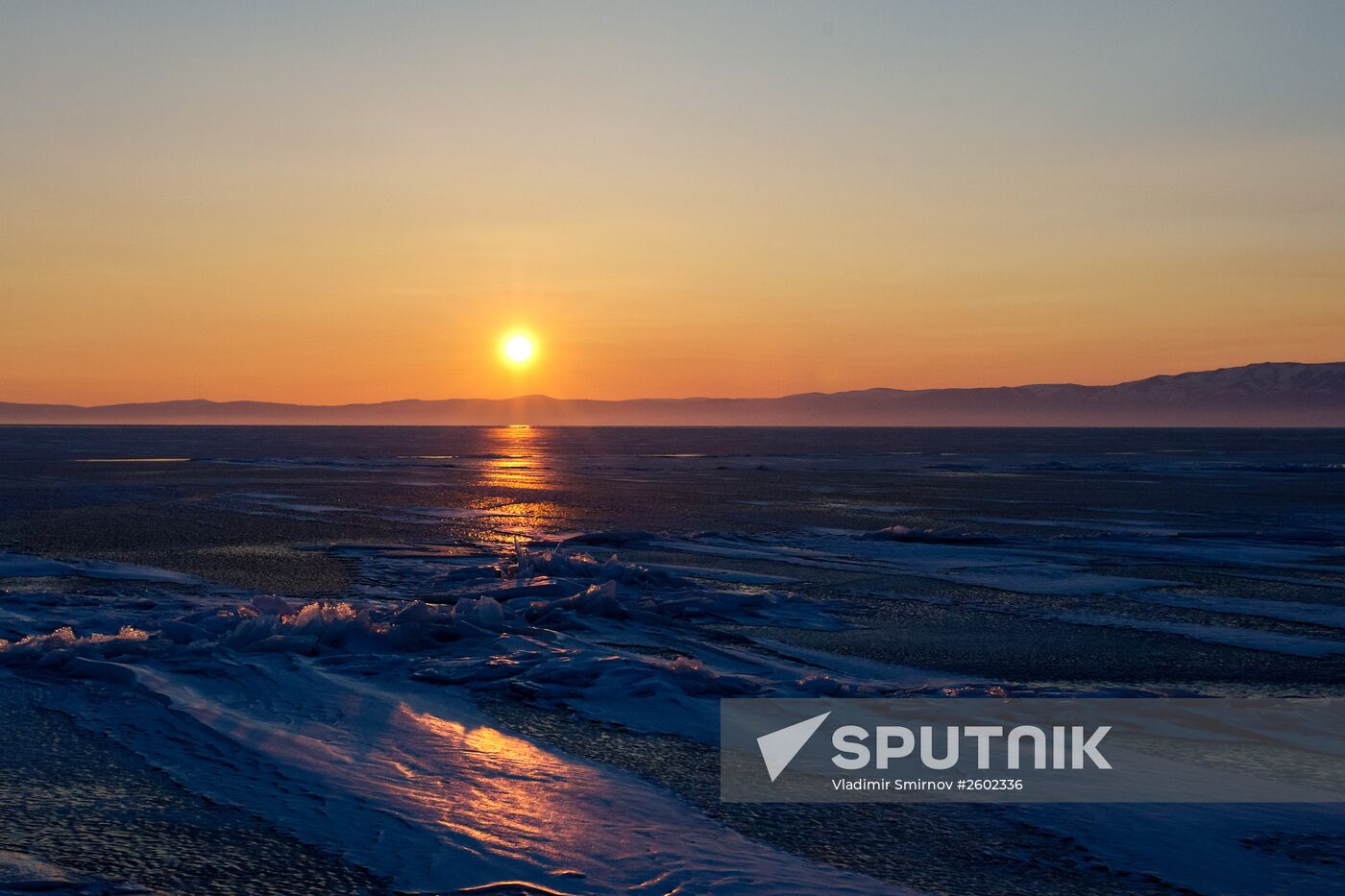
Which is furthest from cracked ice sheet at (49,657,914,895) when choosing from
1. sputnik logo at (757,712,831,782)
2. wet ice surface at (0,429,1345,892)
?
sputnik logo at (757,712,831,782)

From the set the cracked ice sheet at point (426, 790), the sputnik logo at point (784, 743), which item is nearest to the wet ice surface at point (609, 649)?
the cracked ice sheet at point (426, 790)

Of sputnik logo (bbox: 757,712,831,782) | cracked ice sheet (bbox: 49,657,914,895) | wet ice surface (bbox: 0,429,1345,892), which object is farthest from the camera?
sputnik logo (bbox: 757,712,831,782)

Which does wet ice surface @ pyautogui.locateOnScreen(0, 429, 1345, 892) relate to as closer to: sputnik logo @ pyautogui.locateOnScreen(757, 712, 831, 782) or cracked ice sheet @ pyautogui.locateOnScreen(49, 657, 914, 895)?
cracked ice sheet @ pyautogui.locateOnScreen(49, 657, 914, 895)

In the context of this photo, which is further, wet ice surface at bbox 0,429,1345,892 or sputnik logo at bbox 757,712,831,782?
sputnik logo at bbox 757,712,831,782

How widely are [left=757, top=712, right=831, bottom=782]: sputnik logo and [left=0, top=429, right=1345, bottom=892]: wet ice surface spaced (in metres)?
0.60

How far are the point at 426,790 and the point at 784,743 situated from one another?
2223 millimetres

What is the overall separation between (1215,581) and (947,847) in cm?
1034

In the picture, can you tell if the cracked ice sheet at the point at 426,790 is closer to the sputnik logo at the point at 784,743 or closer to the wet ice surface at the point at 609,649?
the wet ice surface at the point at 609,649

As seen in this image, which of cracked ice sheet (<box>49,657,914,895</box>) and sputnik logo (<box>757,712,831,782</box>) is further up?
cracked ice sheet (<box>49,657,914,895</box>)

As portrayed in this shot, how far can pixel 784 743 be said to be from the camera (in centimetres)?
670

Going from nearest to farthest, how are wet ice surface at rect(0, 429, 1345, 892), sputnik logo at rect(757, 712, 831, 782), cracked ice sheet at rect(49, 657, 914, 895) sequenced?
1. cracked ice sheet at rect(49, 657, 914, 895)
2. wet ice surface at rect(0, 429, 1345, 892)
3. sputnik logo at rect(757, 712, 831, 782)

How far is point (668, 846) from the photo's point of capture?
506cm

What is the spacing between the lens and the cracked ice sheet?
4762 millimetres

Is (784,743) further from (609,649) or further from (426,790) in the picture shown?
(609,649)
